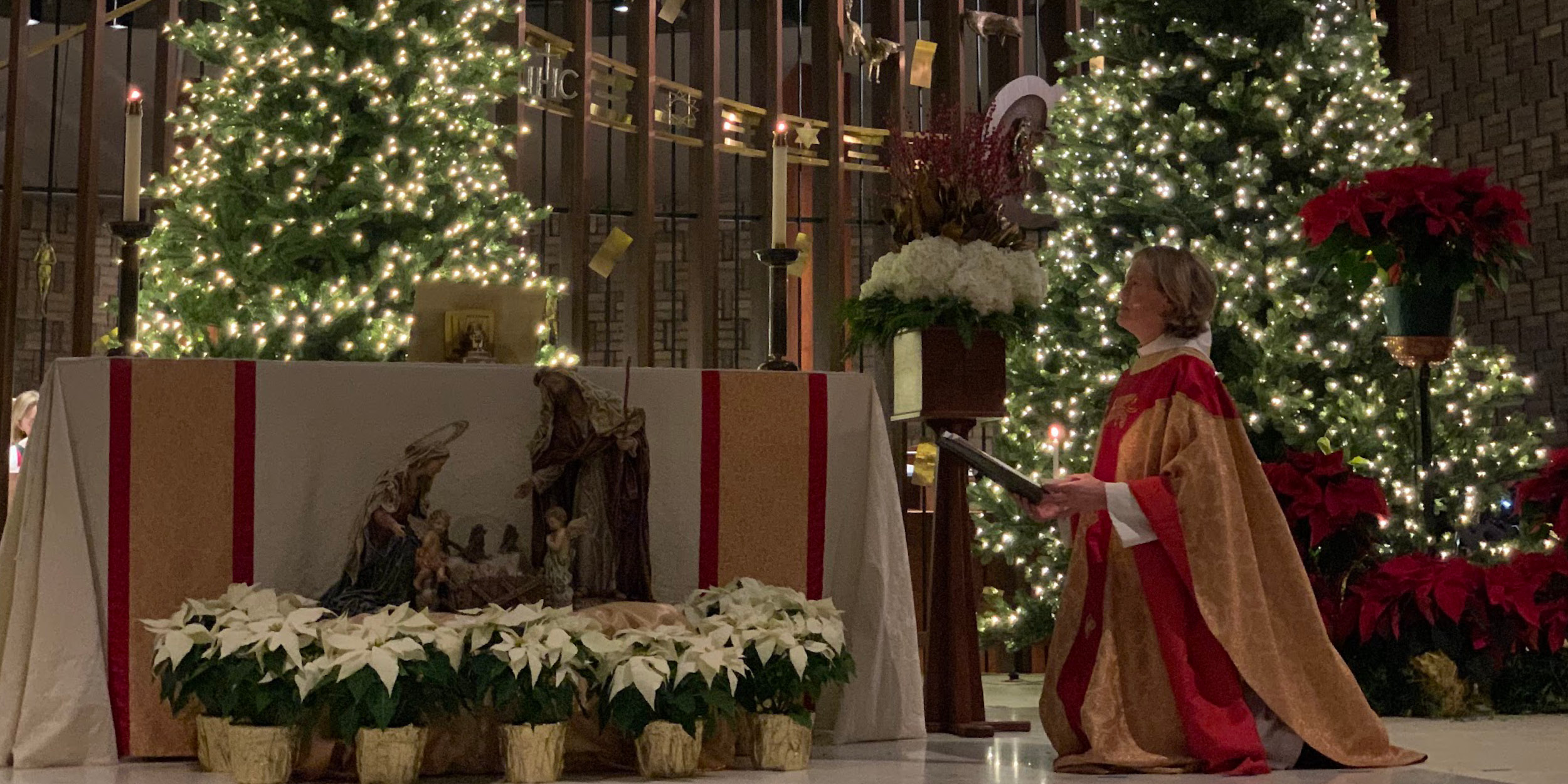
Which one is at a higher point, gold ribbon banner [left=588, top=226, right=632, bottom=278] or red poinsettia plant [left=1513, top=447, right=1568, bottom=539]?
gold ribbon banner [left=588, top=226, right=632, bottom=278]

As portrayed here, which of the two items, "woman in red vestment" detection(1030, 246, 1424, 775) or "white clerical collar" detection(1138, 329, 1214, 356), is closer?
"woman in red vestment" detection(1030, 246, 1424, 775)

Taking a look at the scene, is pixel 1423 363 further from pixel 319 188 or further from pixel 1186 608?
pixel 319 188

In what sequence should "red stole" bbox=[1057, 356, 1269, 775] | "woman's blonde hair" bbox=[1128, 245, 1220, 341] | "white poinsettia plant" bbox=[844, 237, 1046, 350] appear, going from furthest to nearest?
"white poinsettia plant" bbox=[844, 237, 1046, 350] → "woman's blonde hair" bbox=[1128, 245, 1220, 341] → "red stole" bbox=[1057, 356, 1269, 775]

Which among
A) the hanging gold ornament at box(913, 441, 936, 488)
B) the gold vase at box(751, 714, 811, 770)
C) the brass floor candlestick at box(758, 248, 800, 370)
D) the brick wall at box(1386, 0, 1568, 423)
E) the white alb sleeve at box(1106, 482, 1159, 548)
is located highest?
the brick wall at box(1386, 0, 1568, 423)

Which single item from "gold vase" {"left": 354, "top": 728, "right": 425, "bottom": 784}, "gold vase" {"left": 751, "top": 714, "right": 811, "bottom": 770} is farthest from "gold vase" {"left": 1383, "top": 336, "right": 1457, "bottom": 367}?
"gold vase" {"left": 354, "top": 728, "right": 425, "bottom": 784}

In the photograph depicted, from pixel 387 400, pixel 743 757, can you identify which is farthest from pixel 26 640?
pixel 743 757

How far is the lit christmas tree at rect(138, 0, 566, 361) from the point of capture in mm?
5121

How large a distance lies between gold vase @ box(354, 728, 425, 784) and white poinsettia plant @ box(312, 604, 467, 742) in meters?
0.02

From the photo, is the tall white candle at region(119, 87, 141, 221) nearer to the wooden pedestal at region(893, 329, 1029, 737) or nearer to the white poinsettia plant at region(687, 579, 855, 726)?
the white poinsettia plant at region(687, 579, 855, 726)

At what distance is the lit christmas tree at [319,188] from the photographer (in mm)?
5121

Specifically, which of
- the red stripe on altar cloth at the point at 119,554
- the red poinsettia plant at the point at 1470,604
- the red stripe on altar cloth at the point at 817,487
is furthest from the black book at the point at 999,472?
the red poinsettia plant at the point at 1470,604

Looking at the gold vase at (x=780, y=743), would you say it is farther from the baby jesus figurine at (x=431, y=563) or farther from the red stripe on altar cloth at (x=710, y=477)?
the baby jesus figurine at (x=431, y=563)

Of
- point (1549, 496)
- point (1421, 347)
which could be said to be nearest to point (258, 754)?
point (1421, 347)

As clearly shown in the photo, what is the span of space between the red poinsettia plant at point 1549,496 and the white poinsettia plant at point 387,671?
346cm
